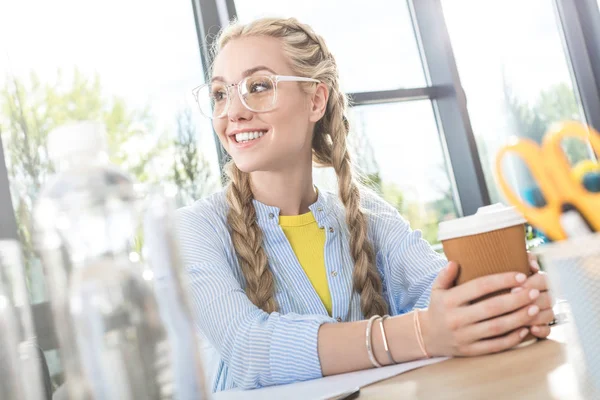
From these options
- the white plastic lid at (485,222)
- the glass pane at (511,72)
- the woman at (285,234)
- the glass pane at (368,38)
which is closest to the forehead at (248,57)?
the woman at (285,234)

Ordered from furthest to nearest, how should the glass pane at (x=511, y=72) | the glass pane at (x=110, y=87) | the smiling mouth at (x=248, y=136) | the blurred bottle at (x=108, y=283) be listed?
the glass pane at (x=511, y=72), the glass pane at (x=110, y=87), the smiling mouth at (x=248, y=136), the blurred bottle at (x=108, y=283)

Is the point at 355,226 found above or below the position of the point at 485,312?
above

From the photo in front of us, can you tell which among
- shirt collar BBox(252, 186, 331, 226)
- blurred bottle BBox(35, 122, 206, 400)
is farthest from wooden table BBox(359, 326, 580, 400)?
shirt collar BBox(252, 186, 331, 226)

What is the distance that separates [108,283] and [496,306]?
1.74 ft

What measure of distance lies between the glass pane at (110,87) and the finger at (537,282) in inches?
67.4

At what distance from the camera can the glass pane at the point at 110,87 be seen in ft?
7.21

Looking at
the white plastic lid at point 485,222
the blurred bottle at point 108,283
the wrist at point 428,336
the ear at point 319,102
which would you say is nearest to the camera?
the blurred bottle at point 108,283

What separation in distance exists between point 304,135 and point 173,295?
111cm

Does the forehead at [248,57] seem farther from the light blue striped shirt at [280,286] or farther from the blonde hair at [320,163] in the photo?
the light blue striped shirt at [280,286]

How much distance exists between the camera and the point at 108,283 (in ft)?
1.36

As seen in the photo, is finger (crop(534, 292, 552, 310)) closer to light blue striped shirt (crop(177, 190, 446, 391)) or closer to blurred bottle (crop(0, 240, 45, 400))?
light blue striped shirt (crop(177, 190, 446, 391))

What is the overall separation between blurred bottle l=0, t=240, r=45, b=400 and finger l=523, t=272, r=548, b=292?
1.92 feet

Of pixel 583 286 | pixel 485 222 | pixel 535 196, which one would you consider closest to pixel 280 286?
pixel 485 222

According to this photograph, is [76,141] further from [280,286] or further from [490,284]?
[280,286]
